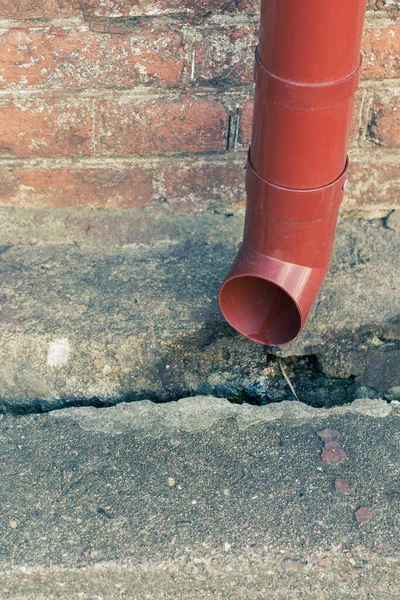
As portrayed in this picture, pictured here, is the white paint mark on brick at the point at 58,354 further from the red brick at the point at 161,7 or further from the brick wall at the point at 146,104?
the red brick at the point at 161,7

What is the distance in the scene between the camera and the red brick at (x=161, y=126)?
6.08 ft

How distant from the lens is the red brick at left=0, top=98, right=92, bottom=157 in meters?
1.85

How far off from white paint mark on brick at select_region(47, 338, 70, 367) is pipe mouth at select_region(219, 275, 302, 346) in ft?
1.38

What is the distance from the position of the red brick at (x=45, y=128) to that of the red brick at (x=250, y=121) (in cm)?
44

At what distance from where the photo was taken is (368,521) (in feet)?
4.54

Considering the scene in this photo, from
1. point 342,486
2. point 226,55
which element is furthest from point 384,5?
point 342,486

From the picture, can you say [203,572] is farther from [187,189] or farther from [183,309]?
[187,189]

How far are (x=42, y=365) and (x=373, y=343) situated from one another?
87 centimetres

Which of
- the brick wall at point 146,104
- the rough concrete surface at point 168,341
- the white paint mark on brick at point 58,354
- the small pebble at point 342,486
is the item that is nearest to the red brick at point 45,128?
the brick wall at point 146,104

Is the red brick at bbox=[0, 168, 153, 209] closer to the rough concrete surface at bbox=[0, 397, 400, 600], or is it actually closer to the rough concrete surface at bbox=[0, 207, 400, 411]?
the rough concrete surface at bbox=[0, 207, 400, 411]

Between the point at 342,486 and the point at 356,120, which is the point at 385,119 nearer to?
the point at 356,120

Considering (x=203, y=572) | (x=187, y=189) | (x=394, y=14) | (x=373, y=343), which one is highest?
(x=394, y=14)

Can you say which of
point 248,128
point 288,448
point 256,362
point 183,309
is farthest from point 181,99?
point 288,448

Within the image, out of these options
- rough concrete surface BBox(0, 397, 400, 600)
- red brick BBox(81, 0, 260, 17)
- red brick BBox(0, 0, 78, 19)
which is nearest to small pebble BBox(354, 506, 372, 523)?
rough concrete surface BBox(0, 397, 400, 600)
